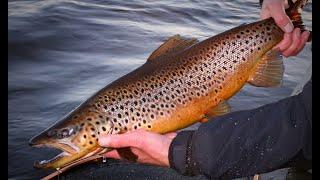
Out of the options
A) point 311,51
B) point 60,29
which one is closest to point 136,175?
point 60,29

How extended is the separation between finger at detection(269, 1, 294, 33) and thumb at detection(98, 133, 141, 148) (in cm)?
59

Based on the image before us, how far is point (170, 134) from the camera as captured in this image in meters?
1.32

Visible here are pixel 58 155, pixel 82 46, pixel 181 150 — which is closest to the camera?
pixel 58 155

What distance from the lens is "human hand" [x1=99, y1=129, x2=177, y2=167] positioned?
1.20 m

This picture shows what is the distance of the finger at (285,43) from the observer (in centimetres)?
136

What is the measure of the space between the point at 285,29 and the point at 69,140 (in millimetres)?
768

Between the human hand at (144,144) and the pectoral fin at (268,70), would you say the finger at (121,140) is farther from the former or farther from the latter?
the pectoral fin at (268,70)

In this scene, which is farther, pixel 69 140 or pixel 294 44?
pixel 294 44

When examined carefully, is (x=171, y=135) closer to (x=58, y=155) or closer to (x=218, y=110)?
(x=218, y=110)

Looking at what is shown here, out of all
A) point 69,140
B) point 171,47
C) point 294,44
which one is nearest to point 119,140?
point 69,140

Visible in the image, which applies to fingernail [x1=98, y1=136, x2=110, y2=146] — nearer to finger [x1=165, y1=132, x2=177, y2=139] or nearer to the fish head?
the fish head

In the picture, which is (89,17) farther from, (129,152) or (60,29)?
(129,152)

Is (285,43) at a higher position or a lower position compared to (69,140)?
higher

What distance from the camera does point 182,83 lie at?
131cm
